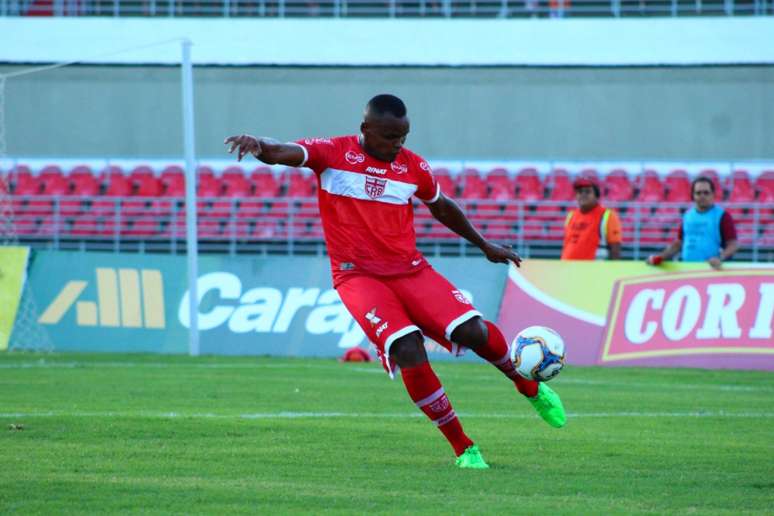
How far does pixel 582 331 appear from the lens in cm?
1700

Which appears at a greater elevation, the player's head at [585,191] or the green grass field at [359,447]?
the player's head at [585,191]

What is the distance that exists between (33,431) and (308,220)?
17024 mm

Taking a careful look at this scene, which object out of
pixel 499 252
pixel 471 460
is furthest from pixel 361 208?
pixel 471 460

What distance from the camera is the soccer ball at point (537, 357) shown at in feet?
27.4

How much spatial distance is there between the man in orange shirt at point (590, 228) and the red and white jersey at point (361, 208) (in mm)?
8716

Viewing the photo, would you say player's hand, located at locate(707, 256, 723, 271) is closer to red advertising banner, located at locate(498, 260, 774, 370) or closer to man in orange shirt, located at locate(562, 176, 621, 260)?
red advertising banner, located at locate(498, 260, 774, 370)

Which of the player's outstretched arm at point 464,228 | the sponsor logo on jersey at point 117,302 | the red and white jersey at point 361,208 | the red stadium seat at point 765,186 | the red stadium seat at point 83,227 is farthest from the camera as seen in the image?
the red stadium seat at point 83,227

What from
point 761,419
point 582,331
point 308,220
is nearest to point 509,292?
point 582,331

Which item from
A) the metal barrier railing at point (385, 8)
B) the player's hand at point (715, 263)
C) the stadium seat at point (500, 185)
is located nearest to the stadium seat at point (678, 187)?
the stadium seat at point (500, 185)

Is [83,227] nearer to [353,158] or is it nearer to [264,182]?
[264,182]

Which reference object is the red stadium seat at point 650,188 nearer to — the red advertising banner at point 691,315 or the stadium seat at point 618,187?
the stadium seat at point 618,187

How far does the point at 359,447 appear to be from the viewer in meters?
8.45

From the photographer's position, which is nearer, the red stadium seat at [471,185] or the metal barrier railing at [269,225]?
the metal barrier railing at [269,225]

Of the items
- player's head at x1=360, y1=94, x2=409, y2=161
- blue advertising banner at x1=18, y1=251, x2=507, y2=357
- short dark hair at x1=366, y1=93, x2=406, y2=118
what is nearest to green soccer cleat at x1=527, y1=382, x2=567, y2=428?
player's head at x1=360, y1=94, x2=409, y2=161
